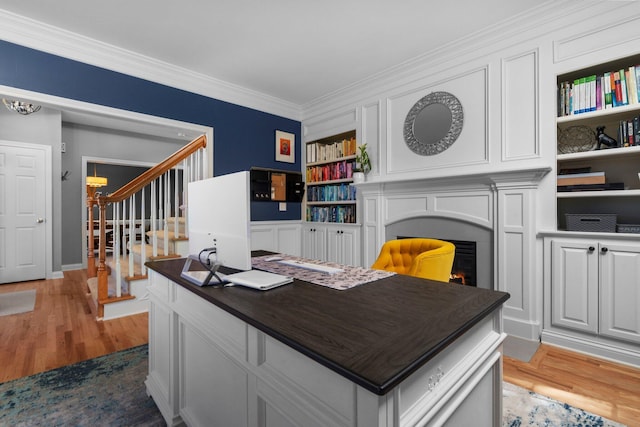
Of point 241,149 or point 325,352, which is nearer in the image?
point 325,352

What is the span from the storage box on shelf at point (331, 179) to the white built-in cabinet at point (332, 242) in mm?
128

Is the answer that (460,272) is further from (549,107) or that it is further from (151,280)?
(151,280)

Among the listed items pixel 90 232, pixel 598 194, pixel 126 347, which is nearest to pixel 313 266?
pixel 126 347

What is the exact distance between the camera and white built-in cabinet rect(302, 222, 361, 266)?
12.7 feet

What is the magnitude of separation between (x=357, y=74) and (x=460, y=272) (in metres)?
2.48

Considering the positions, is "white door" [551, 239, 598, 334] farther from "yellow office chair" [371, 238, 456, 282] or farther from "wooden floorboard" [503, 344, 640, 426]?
"yellow office chair" [371, 238, 456, 282]

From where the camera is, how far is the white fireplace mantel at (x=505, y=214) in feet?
8.14

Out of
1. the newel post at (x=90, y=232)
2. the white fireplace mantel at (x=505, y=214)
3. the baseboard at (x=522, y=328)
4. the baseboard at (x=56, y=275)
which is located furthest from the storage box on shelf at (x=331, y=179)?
the baseboard at (x=56, y=275)

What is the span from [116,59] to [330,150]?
2.63 meters

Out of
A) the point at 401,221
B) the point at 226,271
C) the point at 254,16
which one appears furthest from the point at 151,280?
the point at 401,221

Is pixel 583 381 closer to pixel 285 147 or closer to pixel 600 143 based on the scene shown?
pixel 600 143

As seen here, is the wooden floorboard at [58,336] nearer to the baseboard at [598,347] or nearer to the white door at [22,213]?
the white door at [22,213]

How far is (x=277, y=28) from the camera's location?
8.80 feet

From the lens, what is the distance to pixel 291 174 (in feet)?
15.0
